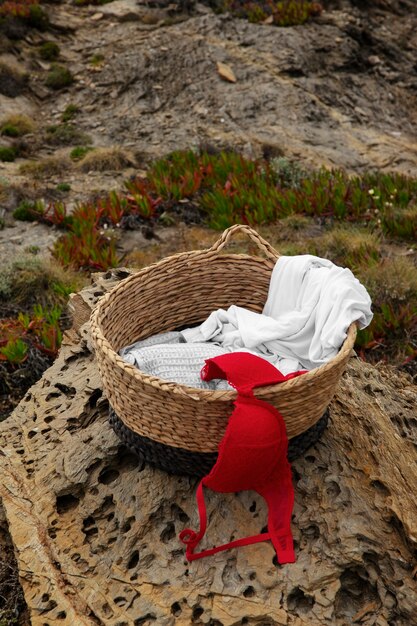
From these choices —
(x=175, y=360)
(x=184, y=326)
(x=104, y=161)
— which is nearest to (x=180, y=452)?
(x=175, y=360)

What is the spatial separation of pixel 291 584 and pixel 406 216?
439 centimetres

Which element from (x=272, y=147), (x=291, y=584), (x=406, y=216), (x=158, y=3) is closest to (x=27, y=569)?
(x=291, y=584)

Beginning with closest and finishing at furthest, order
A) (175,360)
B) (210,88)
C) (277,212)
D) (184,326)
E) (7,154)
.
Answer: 1. (175,360)
2. (184,326)
3. (277,212)
4. (7,154)
5. (210,88)

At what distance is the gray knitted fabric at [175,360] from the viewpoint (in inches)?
110

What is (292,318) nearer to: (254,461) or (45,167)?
(254,461)

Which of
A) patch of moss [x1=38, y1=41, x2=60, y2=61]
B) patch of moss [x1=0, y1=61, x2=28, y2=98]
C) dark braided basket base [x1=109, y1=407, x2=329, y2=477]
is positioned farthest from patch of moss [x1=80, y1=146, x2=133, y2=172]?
dark braided basket base [x1=109, y1=407, x2=329, y2=477]

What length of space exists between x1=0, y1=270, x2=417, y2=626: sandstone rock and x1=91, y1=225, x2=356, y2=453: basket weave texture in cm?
30

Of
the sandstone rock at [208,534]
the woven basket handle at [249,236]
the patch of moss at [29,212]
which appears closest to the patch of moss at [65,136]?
the patch of moss at [29,212]

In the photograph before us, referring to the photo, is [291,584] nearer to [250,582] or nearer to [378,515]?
[250,582]

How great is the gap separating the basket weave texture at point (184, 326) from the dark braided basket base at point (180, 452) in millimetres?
58

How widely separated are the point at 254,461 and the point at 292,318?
42.5 inches

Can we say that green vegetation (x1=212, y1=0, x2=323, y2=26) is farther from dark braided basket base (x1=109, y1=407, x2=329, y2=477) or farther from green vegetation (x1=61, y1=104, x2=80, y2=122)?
dark braided basket base (x1=109, y1=407, x2=329, y2=477)

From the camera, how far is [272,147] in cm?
857

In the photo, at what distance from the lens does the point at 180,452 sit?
234cm
